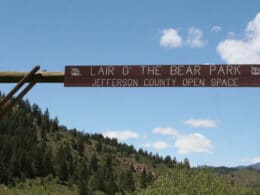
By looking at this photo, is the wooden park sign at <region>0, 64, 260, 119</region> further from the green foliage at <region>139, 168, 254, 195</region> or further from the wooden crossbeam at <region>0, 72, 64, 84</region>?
the green foliage at <region>139, 168, 254, 195</region>

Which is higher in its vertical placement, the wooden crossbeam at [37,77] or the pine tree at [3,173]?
the pine tree at [3,173]

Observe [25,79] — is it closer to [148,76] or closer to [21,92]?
[21,92]

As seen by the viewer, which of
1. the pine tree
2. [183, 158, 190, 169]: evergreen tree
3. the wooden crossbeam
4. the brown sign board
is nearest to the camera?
the brown sign board

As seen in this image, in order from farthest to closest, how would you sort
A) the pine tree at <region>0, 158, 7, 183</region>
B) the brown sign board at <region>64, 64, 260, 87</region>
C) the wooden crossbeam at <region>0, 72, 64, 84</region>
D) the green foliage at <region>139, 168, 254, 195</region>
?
1. the pine tree at <region>0, 158, 7, 183</region>
2. the green foliage at <region>139, 168, 254, 195</region>
3. the wooden crossbeam at <region>0, 72, 64, 84</region>
4. the brown sign board at <region>64, 64, 260, 87</region>

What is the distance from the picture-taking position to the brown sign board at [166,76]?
38.6 ft

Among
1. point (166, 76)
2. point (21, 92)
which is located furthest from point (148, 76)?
point (21, 92)

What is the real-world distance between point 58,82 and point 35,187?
182199 mm

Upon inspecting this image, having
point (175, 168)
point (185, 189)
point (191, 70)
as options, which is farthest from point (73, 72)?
point (175, 168)

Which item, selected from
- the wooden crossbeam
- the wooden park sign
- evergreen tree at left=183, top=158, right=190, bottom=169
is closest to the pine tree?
Result: evergreen tree at left=183, top=158, right=190, bottom=169

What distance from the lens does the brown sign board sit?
11773mm

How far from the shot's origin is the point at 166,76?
12.1 meters

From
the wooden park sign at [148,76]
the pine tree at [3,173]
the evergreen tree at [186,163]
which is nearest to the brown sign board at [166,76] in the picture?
the wooden park sign at [148,76]

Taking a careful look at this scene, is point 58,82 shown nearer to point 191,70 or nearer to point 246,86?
point 191,70

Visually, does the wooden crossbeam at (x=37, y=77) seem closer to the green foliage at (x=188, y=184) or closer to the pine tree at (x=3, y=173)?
the green foliage at (x=188, y=184)
